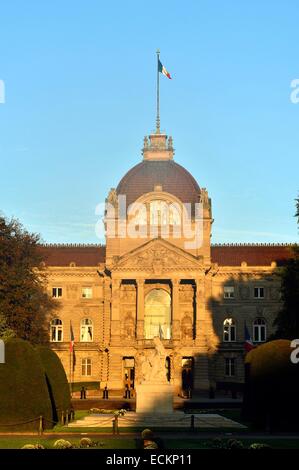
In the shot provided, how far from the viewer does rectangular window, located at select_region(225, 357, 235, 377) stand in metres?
104

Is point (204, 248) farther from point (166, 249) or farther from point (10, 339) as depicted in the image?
point (10, 339)

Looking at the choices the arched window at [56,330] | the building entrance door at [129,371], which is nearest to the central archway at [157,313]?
the building entrance door at [129,371]

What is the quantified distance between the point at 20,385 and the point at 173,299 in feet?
179

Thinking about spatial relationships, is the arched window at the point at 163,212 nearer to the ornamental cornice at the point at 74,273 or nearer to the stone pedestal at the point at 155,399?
the ornamental cornice at the point at 74,273

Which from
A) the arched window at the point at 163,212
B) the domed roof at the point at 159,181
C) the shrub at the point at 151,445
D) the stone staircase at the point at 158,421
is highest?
the domed roof at the point at 159,181

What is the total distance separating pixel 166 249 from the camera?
101 meters

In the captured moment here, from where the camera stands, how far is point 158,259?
101 m

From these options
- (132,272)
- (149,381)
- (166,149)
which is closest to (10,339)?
(149,381)

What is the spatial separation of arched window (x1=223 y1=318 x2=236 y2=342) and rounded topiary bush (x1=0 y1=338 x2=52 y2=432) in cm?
5831

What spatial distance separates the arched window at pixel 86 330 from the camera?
10610 cm

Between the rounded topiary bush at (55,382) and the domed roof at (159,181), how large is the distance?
171 feet

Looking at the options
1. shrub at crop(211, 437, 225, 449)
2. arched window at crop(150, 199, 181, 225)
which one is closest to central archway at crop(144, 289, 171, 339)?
arched window at crop(150, 199, 181, 225)

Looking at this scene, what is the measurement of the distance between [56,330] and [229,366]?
20046 millimetres
